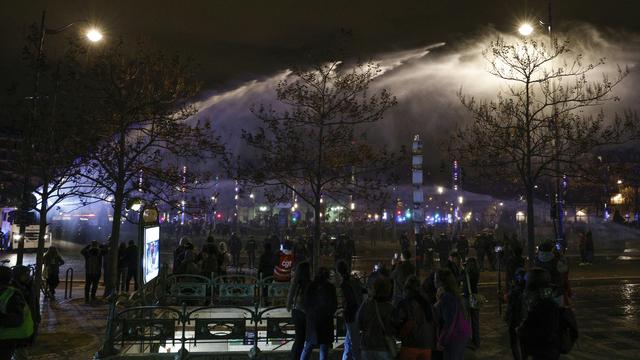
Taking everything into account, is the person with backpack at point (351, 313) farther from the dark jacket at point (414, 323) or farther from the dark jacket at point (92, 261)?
the dark jacket at point (92, 261)

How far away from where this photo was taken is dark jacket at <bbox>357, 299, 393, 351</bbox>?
19.1 ft

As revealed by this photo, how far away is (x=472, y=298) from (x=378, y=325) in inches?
170

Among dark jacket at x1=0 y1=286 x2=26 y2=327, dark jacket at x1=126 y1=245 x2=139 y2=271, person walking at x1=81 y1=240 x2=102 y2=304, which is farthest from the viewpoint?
dark jacket at x1=126 y1=245 x2=139 y2=271

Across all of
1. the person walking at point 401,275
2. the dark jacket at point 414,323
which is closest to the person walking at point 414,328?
the dark jacket at point 414,323

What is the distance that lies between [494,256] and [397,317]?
21.3 meters

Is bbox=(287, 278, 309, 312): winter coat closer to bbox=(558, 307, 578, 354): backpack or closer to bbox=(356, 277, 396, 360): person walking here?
bbox=(356, 277, 396, 360): person walking

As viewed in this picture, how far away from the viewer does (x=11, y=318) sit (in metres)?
6.11

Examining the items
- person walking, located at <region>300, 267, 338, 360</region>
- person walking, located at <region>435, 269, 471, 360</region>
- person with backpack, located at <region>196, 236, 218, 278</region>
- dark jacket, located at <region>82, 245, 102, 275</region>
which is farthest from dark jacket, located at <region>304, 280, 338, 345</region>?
dark jacket, located at <region>82, 245, 102, 275</region>

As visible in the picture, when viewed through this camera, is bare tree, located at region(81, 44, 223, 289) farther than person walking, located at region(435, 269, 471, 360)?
Yes

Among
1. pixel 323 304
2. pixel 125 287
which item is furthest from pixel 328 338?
pixel 125 287

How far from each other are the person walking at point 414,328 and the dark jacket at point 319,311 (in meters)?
1.65

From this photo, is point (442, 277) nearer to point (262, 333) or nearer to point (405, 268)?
point (405, 268)

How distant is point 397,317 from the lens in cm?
574

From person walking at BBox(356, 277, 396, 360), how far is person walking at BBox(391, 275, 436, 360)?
0.37 feet
